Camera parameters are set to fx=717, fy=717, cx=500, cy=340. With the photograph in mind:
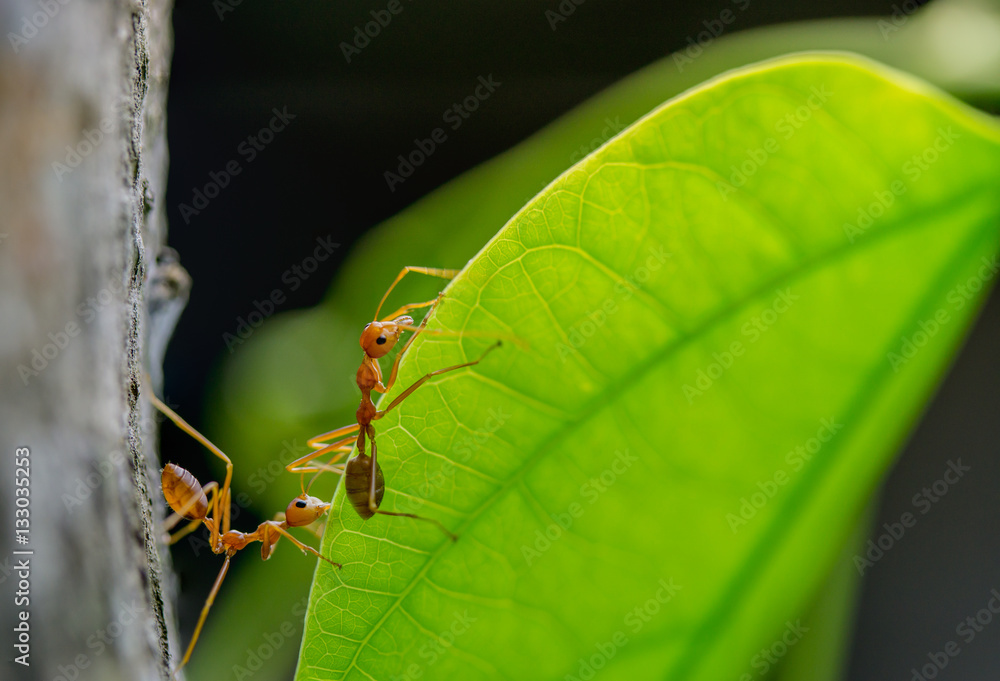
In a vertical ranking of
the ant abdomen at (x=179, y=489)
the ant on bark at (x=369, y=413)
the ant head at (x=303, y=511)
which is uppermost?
the ant on bark at (x=369, y=413)

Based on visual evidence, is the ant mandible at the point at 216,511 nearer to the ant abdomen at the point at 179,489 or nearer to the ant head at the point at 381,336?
the ant abdomen at the point at 179,489

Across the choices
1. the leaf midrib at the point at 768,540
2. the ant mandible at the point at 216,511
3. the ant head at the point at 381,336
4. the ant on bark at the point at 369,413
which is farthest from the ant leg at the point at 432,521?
the ant head at the point at 381,336

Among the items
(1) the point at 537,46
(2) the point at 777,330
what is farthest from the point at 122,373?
(1) the point at 537,46

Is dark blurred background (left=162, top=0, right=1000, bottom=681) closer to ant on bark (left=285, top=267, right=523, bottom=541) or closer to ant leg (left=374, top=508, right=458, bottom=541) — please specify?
ant on bark (left=285, top=267, right=523, bottom=541)

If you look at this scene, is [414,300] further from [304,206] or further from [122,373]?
[304,206]

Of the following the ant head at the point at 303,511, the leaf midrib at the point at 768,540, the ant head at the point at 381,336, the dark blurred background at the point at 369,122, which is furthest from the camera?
the dark blurred background at the point at 369,122

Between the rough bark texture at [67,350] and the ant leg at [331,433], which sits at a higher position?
the rough bark texture at [67,350]
